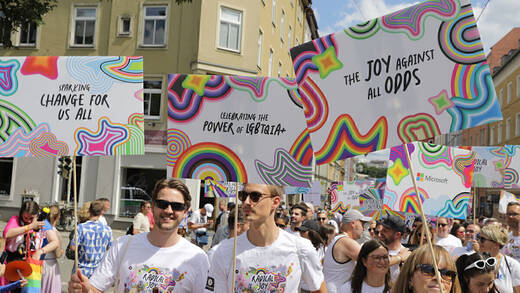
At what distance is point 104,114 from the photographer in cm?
414

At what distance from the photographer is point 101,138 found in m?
4.08

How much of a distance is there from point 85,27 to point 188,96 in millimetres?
21058

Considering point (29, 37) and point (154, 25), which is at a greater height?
point (154, 25)

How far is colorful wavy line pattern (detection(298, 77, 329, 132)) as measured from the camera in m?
3.31

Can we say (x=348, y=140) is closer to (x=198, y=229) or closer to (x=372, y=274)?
(x=372, y=274)

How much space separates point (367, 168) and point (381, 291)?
165084mm

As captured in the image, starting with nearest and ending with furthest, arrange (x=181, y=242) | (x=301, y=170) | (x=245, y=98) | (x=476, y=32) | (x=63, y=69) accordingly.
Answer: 1. (x=476, y=32)
2. (x=181, y=242)
3. (x=301, y=170)
4. (x=245, y=98)
5. (x=63, y=69)

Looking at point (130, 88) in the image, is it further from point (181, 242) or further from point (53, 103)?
point (181, 242)

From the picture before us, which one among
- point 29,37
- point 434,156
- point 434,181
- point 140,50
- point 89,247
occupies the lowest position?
point 89,247

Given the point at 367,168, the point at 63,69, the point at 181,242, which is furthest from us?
the point at 367,168

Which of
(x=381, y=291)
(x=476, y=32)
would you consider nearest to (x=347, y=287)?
(x=381, y=291)

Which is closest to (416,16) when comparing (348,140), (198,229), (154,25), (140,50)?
(348,140)

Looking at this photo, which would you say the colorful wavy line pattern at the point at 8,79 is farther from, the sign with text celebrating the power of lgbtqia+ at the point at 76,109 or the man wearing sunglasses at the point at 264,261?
the man wearing sunglasses at the point at 264,261

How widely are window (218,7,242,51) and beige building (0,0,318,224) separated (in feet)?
0.15
